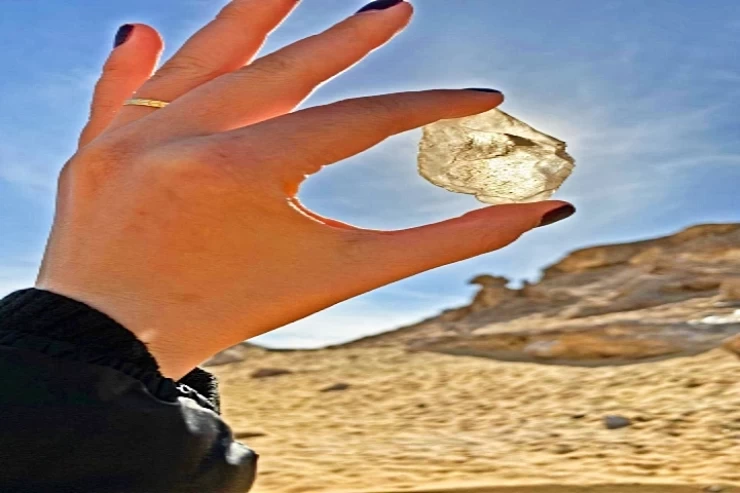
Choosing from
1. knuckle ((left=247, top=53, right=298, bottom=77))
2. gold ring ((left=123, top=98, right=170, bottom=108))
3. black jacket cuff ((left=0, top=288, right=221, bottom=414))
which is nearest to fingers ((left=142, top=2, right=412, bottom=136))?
knuckle ((left=247, top=53, right=298, bottom=77))

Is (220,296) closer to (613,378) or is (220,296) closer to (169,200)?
(169,200)

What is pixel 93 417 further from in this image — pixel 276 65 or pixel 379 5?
pixel 379 5

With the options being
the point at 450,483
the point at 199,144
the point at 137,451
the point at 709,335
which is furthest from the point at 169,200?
the point at 709,335

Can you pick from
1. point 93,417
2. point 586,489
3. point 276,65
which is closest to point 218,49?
point 276,65

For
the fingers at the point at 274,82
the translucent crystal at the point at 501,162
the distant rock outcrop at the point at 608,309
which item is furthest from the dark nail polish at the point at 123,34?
the distant rock outcrop at the point at 608,309

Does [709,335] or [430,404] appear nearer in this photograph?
[430,404]

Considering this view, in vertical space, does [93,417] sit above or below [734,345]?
below
